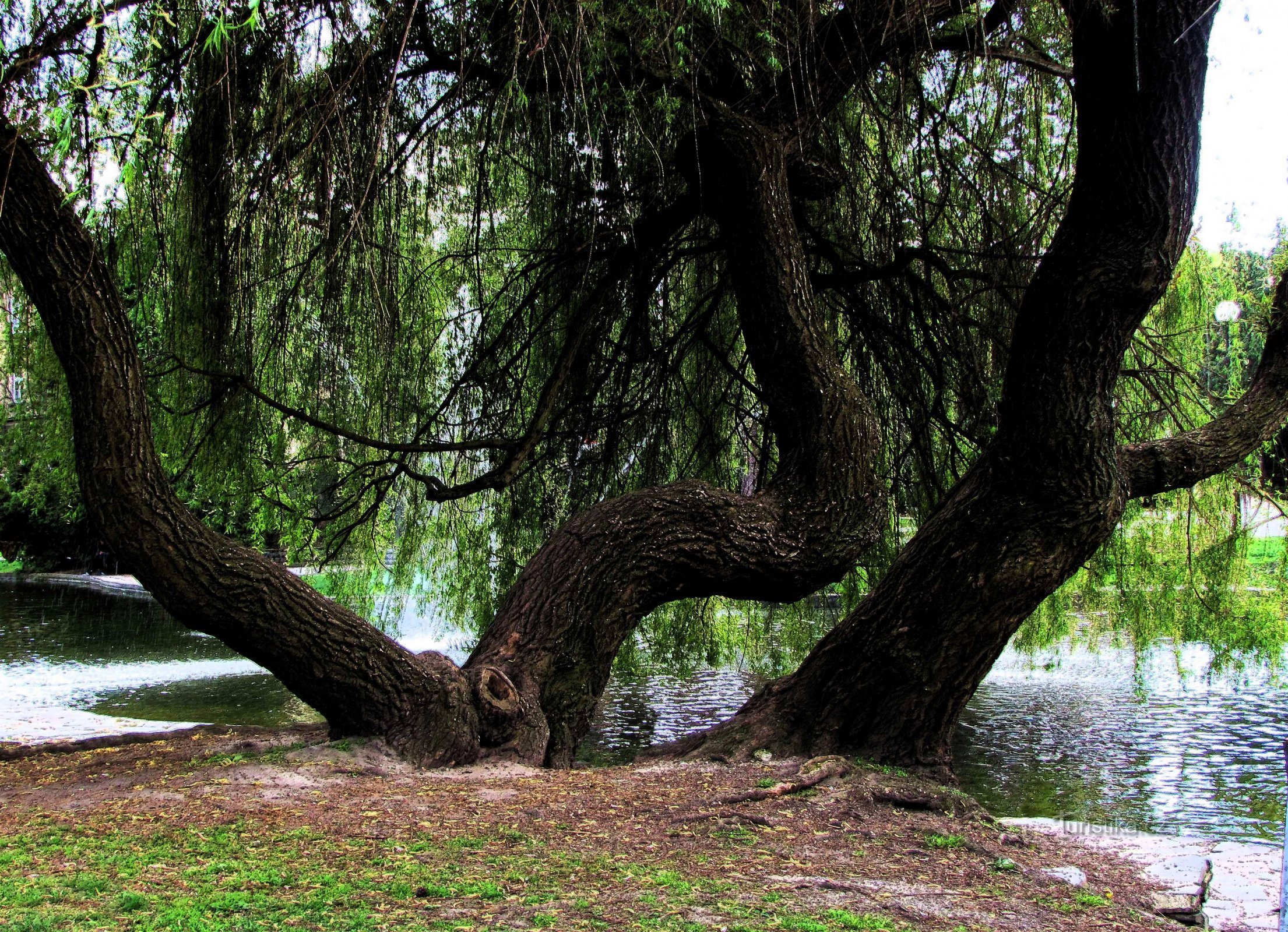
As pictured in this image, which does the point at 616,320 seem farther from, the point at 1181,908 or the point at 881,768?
the point at 1181,908

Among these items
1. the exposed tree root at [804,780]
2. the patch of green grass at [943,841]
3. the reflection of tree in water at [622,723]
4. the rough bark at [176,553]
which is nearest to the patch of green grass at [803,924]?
the patch of green grass at [943,841]

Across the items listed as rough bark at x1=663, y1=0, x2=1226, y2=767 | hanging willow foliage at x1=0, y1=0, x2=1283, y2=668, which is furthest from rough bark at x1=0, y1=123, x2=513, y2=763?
rough bark at x1=663, y1=0, x2=1226, y2=767

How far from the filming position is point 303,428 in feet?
18.8

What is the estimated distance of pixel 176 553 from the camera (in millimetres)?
3535

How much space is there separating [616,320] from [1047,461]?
244 centimetres

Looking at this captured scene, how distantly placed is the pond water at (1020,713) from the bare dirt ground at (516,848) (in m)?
2.36

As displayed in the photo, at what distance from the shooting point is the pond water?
566 cm

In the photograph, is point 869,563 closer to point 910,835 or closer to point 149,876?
point 910,835

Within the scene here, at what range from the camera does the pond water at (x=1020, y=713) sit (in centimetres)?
566

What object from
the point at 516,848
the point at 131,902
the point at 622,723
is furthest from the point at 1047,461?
the point at 622,723

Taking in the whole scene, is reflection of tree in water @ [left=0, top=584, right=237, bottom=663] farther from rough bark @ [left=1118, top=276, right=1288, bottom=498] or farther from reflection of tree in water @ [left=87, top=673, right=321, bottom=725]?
rough bark @ [left=1118, top=276, right=1288, bottom=498]

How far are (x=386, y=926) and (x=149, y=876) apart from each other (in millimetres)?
702

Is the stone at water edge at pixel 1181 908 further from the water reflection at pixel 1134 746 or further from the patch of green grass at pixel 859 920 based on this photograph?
the water reflection at pixel 1134 746

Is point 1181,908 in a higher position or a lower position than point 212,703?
higher
